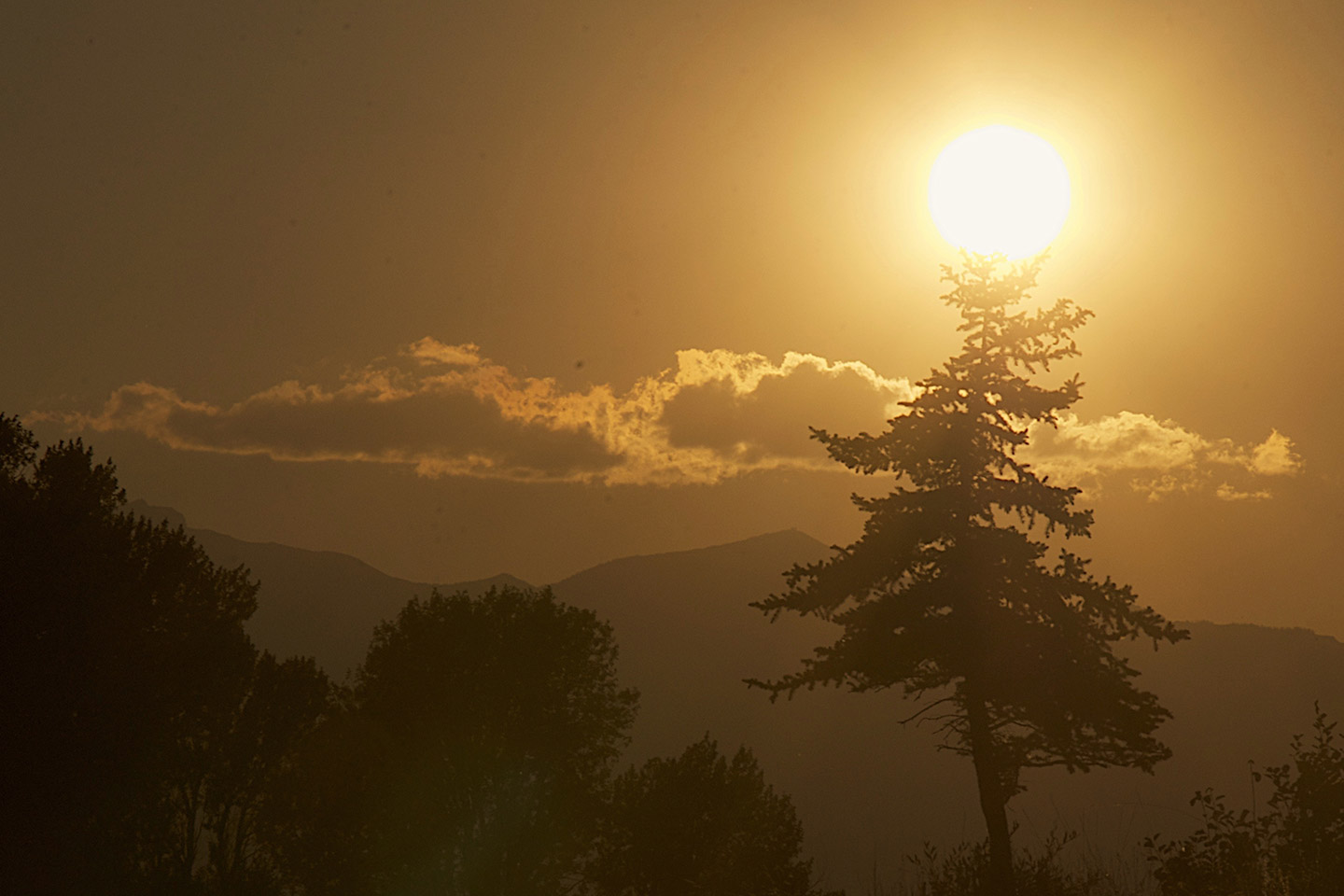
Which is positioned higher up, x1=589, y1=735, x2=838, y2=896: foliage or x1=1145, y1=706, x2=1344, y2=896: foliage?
x1=1145, y1=706, x2=1344, y2=896: foliage

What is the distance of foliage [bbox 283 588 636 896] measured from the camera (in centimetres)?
4878

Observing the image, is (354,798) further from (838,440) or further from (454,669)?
(838,440)

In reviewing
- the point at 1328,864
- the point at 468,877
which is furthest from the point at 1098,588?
the point at 468,877

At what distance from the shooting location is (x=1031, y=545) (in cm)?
2362

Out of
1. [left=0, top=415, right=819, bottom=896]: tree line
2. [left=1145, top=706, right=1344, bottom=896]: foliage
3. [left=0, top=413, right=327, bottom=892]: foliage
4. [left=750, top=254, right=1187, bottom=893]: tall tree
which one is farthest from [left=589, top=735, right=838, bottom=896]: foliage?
[left=1145, top=706, right=1344, bottom=896]: foliage

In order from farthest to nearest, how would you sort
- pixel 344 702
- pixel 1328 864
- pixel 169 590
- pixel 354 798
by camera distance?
pixel 344 702 < pixel 354 798 < pixel 169 590 < pixel 1328 864

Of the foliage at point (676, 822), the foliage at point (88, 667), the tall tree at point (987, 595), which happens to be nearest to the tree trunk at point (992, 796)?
the tall tree at point (987, 595)

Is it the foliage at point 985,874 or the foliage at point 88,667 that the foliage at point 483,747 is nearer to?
the foliage at point 88,667

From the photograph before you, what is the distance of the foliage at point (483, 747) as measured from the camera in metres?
48.8

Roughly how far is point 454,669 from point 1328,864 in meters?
40.1

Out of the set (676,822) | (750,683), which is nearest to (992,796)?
(750,683)

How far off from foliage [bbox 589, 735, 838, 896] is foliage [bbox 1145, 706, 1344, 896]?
3291 cm

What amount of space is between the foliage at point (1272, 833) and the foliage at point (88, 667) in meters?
24.1

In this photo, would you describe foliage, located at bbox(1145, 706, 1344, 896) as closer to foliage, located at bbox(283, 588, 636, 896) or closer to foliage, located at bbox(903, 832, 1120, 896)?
A: foliage, located at bbox(903, 832, 1120, 896)
